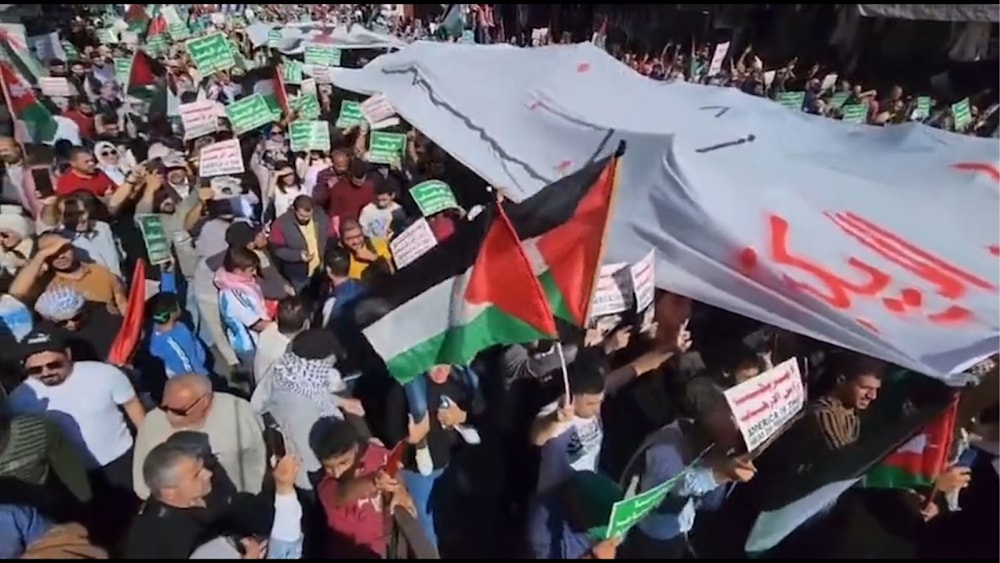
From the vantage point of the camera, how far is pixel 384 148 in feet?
25.4

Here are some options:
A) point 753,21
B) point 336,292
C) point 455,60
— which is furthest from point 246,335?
point 753,21

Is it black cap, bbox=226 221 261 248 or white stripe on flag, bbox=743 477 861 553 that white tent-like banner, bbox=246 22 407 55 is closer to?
black cap, bbox=226 221 261 248

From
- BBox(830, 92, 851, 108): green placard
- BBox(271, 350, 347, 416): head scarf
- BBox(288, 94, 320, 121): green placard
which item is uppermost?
BBox(271, 350, 347, 416): head scarf

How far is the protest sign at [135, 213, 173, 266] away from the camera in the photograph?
20.2 feet

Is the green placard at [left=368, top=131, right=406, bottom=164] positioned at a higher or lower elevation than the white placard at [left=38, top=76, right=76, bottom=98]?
higher

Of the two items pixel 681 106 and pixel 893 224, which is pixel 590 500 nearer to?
pixel 893 224

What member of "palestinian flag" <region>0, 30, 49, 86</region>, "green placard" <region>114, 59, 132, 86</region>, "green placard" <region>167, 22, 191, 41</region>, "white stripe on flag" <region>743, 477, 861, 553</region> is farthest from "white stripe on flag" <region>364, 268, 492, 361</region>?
"green placard" <region>167, 22, 191, 41</region>

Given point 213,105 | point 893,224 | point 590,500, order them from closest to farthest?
point 590,500, point 893,224, point 213,105

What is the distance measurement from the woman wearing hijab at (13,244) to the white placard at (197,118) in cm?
194

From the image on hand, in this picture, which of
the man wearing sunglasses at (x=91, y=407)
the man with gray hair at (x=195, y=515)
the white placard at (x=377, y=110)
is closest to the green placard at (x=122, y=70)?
the white placard at (x=377, y=110)

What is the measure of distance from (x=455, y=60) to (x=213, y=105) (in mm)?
2272

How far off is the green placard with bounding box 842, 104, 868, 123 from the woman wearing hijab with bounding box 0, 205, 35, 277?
8624mm

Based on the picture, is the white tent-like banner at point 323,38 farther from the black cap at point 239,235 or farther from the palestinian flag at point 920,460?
the palestinian flag at point 920,460

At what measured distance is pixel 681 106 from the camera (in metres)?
7.15
